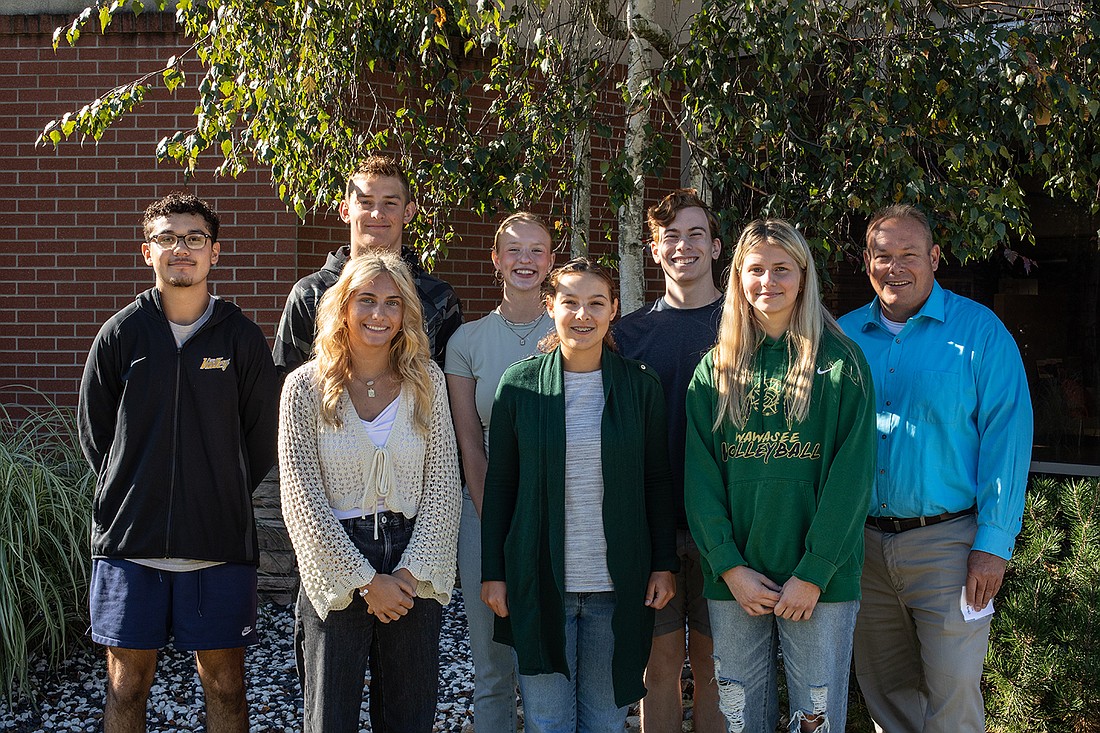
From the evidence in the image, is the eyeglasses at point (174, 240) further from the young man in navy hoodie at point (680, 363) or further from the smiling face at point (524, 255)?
the young man in navy hoodie at point (680, 363)

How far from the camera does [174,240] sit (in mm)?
3664

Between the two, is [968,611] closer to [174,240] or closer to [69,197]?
[174,240]

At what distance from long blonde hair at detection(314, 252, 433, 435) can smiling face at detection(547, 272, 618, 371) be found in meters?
0.49

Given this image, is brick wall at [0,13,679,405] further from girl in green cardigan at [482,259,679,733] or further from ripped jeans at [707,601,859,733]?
ripped jeans at [707,601,859,733]

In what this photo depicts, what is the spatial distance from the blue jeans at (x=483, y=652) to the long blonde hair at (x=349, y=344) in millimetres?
505

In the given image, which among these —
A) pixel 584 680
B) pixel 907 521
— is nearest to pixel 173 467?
pixel 584 680

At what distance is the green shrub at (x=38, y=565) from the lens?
479cm

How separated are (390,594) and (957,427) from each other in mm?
1946

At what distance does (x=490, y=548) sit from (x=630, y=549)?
1.50 ft

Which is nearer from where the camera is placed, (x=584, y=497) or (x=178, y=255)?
(x=584, y=497)

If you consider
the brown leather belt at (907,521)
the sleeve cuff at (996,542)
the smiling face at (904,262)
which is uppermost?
the smiling face at (904,262)

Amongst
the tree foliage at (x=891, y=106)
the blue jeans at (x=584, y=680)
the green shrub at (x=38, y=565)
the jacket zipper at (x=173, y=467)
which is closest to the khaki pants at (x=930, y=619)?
the blue jeans at (x=584, y=680)

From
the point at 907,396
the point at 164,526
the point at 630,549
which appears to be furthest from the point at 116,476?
the point at 907,396

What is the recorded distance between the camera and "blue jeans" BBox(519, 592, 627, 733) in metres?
3.27
